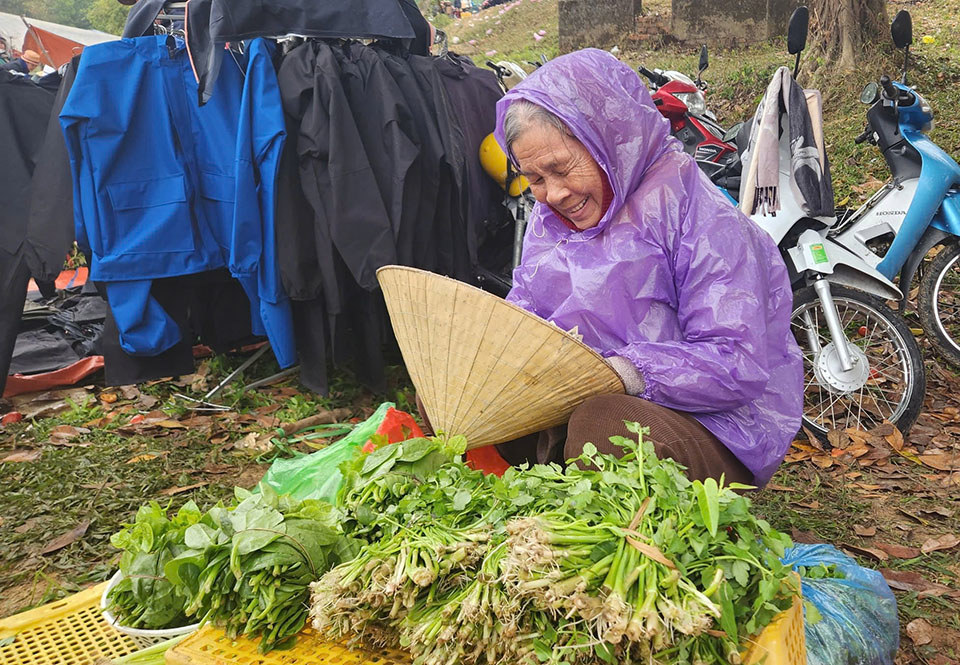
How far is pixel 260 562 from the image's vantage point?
155 cm

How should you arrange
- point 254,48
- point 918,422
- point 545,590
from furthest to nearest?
point 918,422
point 254,48
point 545,590

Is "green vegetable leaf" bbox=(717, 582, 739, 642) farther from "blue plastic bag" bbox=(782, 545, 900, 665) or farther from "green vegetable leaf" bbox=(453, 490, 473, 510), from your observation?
"blue plastic bag" bbox=(782, 545, 900, 665)

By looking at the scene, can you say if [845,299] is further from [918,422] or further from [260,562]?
[260,562]

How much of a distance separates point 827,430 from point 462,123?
8.00ft

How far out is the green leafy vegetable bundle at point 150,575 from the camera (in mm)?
1745

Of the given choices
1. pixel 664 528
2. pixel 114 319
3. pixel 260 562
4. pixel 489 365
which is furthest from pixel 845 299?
pixel 114 319

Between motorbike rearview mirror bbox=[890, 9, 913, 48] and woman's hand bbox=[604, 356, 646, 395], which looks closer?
woman's hand bbox=[604, 356, 646, 395]

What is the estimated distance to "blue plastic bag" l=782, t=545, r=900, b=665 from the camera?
1884 millimetres

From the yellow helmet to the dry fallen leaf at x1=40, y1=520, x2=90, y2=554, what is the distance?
8.56ft

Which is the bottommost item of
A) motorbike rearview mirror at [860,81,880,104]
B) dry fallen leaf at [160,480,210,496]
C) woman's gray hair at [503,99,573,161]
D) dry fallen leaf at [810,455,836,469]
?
dry fallen leaf at [160,480,210,496]

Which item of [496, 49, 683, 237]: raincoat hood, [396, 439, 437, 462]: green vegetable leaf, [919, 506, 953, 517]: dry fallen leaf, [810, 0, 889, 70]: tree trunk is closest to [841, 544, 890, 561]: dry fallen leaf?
[919, 506, 953, 517]: dry fallen leaf

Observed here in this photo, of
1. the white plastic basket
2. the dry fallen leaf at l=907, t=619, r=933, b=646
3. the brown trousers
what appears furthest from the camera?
the dry fallen leaf at l=907, t=619, r=933, b=646

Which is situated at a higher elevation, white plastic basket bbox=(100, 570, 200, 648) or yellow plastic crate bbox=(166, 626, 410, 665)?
yellow plastic crate bbox=(166, 626, 410, 665)

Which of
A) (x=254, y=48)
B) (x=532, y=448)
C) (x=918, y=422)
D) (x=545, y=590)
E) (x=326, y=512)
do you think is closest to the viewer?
(x=545, y=590)
